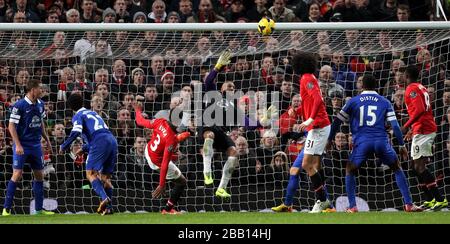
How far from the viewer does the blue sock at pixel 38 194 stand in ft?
49.4

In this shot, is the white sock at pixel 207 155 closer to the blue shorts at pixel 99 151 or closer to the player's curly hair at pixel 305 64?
the blue shorts at pixel 99 151

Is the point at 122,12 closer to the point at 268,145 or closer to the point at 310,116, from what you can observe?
the point at 268,145

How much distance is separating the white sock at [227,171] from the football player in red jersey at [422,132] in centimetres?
277

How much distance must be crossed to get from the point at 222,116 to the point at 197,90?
0.60 meters

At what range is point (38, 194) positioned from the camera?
49.5 feet

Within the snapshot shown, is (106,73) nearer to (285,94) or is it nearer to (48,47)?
(48,47)

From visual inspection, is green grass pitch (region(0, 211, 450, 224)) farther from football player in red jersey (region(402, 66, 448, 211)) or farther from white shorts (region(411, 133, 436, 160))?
white shorts (region(411, 133, 436, 160))

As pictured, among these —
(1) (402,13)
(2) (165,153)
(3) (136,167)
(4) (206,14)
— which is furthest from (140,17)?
(1) (402,13)

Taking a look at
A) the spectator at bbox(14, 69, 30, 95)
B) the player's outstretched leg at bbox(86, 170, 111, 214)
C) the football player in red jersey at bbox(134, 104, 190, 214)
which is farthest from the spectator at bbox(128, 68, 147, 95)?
the player's outstretched leg at bbox(86, 170, 111, 214)

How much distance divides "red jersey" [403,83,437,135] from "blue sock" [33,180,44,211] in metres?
5.07

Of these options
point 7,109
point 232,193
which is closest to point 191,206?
point 232,193

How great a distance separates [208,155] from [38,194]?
2655mm

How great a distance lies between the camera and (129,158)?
16.7 meters

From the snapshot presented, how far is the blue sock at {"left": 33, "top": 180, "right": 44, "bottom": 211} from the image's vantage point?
15070 mm
